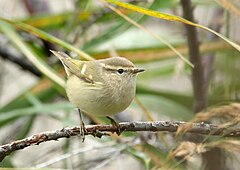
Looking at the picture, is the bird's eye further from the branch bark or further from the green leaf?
the branch bark

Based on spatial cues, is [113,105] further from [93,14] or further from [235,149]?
[93,14]

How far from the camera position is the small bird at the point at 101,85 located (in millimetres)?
1957

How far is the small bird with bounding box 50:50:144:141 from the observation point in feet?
6.42

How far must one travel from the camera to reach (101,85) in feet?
6.85

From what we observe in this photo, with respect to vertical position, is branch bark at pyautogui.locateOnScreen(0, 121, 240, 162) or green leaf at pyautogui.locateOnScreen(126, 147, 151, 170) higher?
branch bark at pyautogui.locateOnScreen(0, 121, 240, 162)

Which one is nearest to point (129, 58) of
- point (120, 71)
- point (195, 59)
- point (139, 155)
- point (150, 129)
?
point (120, 71)

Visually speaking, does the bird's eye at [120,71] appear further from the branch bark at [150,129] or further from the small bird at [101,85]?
the branch bark at [150,129]

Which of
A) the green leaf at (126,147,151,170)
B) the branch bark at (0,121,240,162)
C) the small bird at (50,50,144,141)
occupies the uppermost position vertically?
the small bird at (50,50,144,141)

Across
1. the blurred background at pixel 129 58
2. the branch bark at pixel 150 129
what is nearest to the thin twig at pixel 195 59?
the blurred background at pixel 129 58

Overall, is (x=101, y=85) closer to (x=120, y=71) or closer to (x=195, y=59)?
(x=120, y=71)

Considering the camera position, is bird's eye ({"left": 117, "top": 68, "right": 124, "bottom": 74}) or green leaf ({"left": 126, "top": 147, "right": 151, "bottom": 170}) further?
bird's eye ({"left": 117, "top": 68, "right": 124, "bottom": 74})

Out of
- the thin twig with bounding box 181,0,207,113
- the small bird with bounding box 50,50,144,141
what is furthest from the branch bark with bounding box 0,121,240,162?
the thin twig with bounding box 181,0,207,113

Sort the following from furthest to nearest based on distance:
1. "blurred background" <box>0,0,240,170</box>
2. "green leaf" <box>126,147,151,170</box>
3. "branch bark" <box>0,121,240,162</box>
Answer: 1. "blurred background" <box>0,0,240,170</box>
2. "green leaf" <box>126,147,151,170</box>
3. "branch bark" <box>0,121,240,162</box>

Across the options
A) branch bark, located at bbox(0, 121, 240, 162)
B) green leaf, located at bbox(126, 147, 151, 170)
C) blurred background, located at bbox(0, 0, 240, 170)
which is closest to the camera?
branch bark, located at bbox(0, 121, 240, 162)
